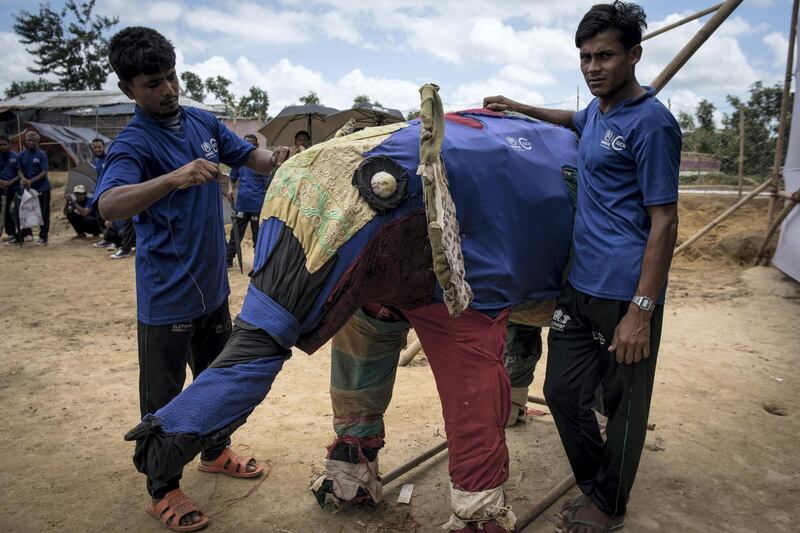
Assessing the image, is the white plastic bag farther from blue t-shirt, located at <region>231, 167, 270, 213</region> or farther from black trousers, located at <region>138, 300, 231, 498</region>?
black trousers, located at <region>138, 300, 231, 498</region>

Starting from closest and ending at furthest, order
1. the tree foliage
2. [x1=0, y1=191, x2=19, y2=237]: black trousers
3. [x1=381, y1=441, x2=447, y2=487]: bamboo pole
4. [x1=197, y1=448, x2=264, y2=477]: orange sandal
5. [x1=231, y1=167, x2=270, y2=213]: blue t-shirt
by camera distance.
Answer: [x1=381, y1=441, x2=447, y2=487]: bamboo pole → [x1=197, y1=448, x2=264, y2=477]: orange sandal → [x1=231, y1=167, x2=270, y2=213]: blue t-shirt → [x1=0, y1=191, x2=19, y2=237]: black trousers → the tree foliage

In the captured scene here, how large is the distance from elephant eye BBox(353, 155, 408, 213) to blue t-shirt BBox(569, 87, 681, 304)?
83 cm

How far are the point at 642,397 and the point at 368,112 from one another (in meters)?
8.26

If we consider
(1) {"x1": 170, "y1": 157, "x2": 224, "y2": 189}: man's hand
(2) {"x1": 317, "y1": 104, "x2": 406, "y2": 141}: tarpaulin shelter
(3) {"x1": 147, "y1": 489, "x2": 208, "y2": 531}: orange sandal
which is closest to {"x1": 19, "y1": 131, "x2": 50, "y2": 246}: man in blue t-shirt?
(2) {"x1": 317, "y1": 104, "x2": 406, "y2": 141}: tarpaulin shelter

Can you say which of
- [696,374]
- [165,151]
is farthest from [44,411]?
[696,374]

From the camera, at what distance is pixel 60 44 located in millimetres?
37562

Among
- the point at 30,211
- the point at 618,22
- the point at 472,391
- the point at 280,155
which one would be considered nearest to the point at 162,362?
the point at 280,155

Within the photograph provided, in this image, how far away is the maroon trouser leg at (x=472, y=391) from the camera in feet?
7.43

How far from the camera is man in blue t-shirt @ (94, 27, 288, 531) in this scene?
244cm

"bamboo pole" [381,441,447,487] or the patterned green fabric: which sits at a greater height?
the patterned green fabric

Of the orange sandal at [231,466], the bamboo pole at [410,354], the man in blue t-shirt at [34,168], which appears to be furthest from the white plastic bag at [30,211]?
the orange sandal at [231,466]

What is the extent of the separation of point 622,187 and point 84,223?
470 inches

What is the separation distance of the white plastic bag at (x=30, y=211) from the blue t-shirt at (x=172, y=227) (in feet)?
31.5

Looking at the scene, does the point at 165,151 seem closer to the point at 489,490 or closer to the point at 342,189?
the point at 342,189
